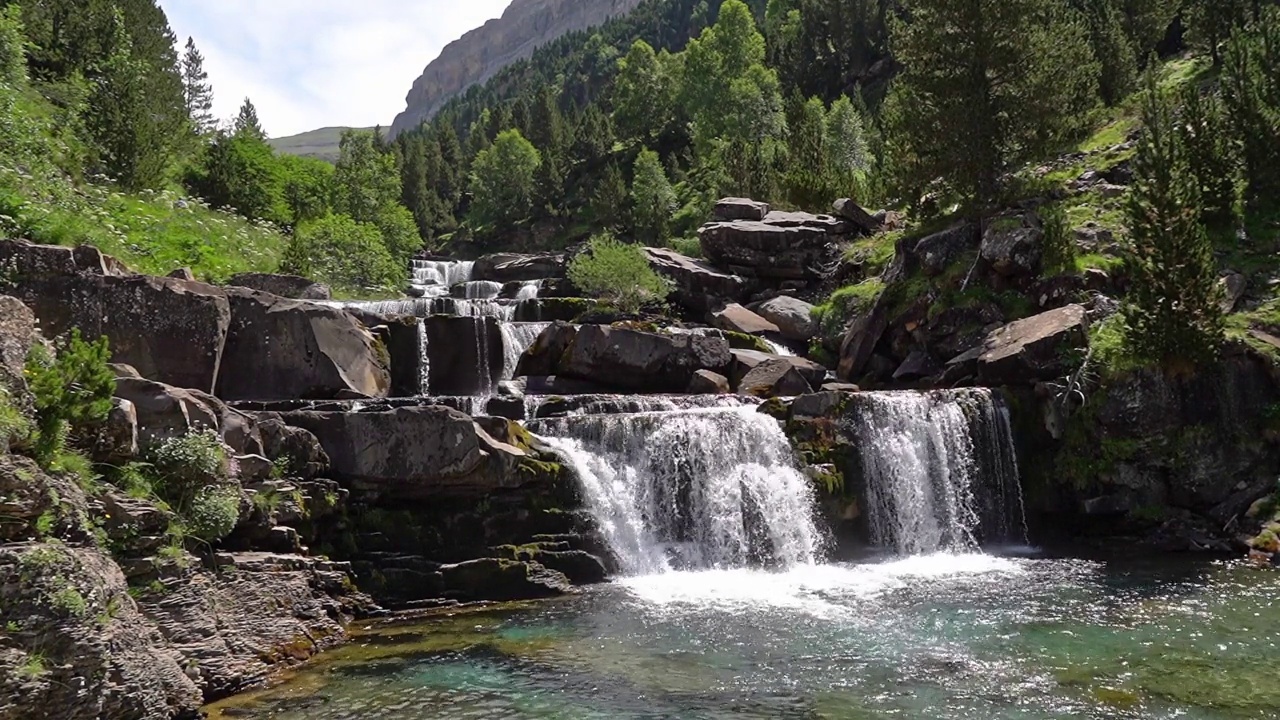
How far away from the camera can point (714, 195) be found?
5969 cm

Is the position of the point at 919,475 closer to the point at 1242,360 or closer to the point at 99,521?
the point at 1242,360

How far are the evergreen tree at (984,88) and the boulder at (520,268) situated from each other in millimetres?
32658

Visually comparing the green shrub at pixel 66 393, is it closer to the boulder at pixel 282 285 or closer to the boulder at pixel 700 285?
the boulder at pixel 282 285

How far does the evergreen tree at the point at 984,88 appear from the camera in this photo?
98.7 feet

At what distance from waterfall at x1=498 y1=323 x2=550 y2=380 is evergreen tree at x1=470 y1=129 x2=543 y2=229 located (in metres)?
61.9

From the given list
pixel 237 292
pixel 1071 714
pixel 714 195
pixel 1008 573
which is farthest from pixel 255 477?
pixel 714 195

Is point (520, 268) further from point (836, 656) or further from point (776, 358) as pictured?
point (836, 656)

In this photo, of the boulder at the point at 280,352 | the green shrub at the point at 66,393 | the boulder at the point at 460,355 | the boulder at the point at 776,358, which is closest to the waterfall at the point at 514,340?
the boulder at the point at 460,355

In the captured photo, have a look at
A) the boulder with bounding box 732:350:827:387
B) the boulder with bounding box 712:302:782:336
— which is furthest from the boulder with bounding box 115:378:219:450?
the boulder with bounding box 712:302:782:336

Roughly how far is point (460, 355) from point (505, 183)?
6923cm

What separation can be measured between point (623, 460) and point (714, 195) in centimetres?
4232

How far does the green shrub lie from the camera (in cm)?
1098

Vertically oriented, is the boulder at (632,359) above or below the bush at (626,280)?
below

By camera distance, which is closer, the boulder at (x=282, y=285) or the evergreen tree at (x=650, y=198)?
the boulder at (x=282, y=285)
